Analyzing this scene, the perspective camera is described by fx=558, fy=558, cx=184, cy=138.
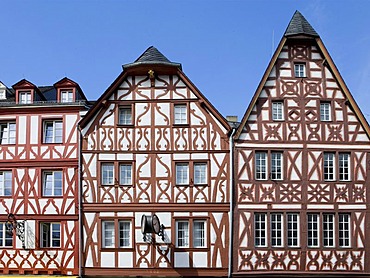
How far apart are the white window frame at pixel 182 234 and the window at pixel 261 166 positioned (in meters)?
3.47

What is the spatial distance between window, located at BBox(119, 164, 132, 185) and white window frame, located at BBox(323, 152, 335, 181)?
7.94 metres

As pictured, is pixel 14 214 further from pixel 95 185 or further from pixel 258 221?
pixel 258 221

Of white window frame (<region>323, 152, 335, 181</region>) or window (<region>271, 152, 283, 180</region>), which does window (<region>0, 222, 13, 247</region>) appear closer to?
window (<region>271, 152, 283, 180</region>)

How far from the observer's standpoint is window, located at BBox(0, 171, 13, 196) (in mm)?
23172

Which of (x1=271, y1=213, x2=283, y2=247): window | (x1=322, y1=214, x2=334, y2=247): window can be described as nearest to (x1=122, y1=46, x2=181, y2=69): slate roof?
(x1=271, y1=213, x2=283, y2=247): window

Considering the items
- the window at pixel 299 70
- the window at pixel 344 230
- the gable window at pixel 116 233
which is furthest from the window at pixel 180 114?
the window at pixel 344 230

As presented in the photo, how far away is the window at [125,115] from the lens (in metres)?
23.2

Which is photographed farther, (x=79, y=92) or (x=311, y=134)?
(x=79, y=92)

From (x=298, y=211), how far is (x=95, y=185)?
Result: 8.26 m

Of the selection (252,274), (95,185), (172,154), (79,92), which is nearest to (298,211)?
(252,274)

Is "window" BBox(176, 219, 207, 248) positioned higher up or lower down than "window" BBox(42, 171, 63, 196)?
lower down

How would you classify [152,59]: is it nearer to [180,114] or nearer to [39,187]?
[180,114]

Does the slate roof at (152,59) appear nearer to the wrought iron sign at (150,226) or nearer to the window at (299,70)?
the window at (299,70)

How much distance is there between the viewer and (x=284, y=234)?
22.3m
